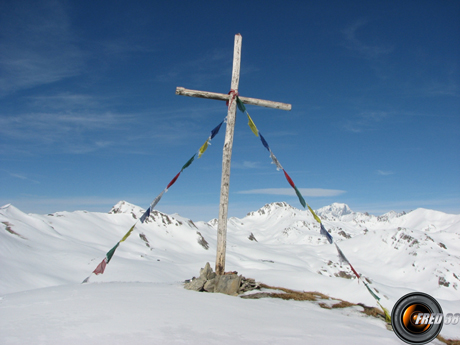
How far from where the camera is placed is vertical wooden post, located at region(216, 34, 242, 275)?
440 inches

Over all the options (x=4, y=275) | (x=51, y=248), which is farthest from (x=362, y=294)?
(x=51, y=248)

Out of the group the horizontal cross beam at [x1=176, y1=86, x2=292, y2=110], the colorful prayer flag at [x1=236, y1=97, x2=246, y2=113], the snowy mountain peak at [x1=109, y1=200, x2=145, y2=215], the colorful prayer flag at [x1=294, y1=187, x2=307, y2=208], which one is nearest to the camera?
the colorful prayer flag at [x1=294, y1=187, x2=307, y2=208]

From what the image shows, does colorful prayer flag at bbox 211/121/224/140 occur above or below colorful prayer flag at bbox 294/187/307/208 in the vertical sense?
above

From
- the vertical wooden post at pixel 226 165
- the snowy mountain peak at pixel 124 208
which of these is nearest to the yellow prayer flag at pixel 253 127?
the vertical wooden post at pixel 226 165

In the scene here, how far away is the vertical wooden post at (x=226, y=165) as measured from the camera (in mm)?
11188

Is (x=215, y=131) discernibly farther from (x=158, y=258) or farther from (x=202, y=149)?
(x=158, y=258)

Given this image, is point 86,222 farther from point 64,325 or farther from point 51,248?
point 64,325

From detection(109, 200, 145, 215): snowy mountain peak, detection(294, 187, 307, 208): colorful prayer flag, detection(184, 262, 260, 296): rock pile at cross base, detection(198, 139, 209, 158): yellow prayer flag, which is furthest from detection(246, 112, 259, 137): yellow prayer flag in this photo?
detection(109, 200, 145, 215): snowy mountain peak

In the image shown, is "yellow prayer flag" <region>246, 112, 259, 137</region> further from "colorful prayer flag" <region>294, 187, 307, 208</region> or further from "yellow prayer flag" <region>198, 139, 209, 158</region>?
"colorful prayer flag" <region>294, 187, 307, 208</region>

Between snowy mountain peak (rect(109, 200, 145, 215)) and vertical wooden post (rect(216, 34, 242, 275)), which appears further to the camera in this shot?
snowy mountain peak (rect(109, 200, 145, 215))

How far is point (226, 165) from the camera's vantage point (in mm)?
11398

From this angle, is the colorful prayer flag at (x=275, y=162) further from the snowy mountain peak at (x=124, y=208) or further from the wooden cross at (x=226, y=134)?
the snowy mountain peak at (x=124, y=208)

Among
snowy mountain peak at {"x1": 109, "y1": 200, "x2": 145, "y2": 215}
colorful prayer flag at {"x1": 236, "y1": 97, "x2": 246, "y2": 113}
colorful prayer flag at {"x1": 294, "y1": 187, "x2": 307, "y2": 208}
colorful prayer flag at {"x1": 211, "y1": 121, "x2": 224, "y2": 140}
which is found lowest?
colorful prayer flag at {"x1": 294, "y1": 187, "x2": 307, "y2": 208}

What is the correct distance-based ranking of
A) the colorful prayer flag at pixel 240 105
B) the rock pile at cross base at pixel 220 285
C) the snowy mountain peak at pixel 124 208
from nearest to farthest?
the rock pile at cross base at pixel 220 285
the colorful prayer flag at pixel 240 105
the snowy mountain peak at pixel 124 208
